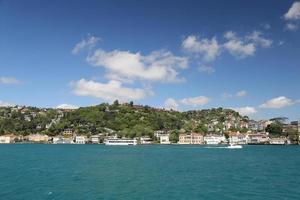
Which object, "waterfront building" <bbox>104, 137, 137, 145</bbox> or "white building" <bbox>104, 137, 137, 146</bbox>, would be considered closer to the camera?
"white building" <bbox>104, 137, 137, 146</bbox>

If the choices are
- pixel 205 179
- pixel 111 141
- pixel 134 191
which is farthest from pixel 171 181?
pixel 111 141

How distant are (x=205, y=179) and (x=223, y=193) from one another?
30.0ft

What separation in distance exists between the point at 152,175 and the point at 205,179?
628cm

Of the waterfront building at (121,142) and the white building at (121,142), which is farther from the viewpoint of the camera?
the waterfront building at (121,142)

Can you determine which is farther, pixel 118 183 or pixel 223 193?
pixel 118 183

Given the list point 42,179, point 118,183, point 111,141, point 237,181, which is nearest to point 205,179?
point 237,181

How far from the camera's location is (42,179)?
43.9 metres

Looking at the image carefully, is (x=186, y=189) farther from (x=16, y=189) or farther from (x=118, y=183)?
(x=16, y=189)

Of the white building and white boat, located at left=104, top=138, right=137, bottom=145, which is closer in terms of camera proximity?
the white building

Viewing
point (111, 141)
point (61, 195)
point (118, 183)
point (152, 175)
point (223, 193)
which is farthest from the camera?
point (111, 141)

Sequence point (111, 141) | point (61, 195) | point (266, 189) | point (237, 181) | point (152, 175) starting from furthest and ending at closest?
point (111, 141)
point (152, 175)
point (237, 181)
point (266, 189)
point (61, 195)

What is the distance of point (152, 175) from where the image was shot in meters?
48.2

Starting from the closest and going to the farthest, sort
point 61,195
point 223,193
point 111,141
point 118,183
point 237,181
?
point 61,195 → point 223,193 → point 118,183 → point 237,181 → point 111,141

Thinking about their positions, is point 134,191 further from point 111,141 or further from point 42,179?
point 111,141
